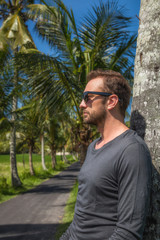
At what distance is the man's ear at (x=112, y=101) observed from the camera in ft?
4.86

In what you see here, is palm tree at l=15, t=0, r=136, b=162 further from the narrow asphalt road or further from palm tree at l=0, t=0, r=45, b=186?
palm tree at l=0, t=0, r=45, b=186

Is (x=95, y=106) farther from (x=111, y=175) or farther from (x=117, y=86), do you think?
(x=111, y=175)

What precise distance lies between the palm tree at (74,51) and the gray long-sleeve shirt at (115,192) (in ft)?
14.9

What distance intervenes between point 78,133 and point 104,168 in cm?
583

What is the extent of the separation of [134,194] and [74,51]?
5.72 m

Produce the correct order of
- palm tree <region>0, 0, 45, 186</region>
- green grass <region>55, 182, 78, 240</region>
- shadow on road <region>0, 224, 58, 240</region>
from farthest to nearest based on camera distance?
palm tree <region>0, 0, 45, 186</region>, green grass <region>55, 182, 78, 240</region>, shadow on road <region>0, 224, 58, 240</region>

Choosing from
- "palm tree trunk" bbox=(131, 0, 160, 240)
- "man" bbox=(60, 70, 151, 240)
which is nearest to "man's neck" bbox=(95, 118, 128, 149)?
"man" bbox=(60, 70, 151, 240)

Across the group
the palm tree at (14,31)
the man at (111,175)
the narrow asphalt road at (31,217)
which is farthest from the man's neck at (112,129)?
the palm tree at (14,31)

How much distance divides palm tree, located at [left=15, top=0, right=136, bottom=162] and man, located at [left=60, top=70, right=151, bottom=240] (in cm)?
430

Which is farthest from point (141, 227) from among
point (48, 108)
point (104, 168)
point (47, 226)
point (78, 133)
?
point (78, 133)

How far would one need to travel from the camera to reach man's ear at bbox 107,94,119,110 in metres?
1.48

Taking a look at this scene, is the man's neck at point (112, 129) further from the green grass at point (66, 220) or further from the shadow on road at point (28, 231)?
the shadow on road at point (28, 231)

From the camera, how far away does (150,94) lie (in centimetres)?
165

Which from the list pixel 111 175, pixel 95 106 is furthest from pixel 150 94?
pixel 111 175
